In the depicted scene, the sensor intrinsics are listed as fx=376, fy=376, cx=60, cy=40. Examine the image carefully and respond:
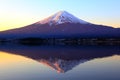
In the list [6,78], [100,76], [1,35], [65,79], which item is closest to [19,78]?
[6,78]

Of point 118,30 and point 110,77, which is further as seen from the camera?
point 118,30

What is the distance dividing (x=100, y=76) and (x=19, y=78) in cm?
246

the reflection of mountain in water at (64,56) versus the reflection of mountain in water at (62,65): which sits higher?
the reflection of mountain in water at (62,65)

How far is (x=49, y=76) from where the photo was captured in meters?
11.8

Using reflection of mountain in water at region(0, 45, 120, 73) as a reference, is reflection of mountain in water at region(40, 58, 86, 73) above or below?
above

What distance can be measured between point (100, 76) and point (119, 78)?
77 centimetres

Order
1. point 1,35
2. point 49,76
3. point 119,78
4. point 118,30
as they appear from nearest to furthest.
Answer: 1. point 119,78
2. point 49,76
3. point 118,30
4. point 1,35

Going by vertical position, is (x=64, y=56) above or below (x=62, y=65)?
below

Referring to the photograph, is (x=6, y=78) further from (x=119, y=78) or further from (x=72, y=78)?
(x=119, y=78)

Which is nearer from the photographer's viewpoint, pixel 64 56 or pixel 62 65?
pixel 62 65

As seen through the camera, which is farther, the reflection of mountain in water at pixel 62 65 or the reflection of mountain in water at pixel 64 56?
the reflection of mountain in water at pixel 64 56

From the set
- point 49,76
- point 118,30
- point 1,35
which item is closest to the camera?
point 49,76

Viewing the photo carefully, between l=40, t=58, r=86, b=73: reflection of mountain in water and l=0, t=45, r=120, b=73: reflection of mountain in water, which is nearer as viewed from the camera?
l=40, t=58, r=86, b=73: reflection of mountain in water

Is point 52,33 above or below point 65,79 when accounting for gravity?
below
